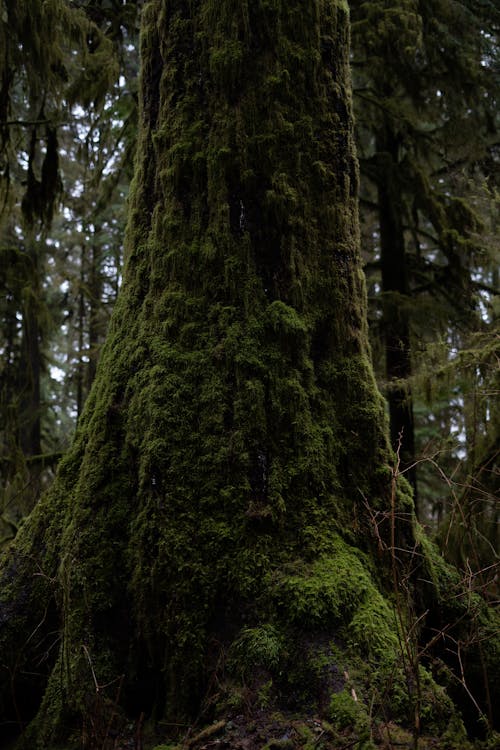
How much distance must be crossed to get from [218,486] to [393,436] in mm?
5894

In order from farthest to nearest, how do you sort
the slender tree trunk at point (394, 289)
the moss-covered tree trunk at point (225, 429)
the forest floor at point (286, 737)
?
the slender tree trunk at point (394, 289) → the moss-covered tree trunk at point (225, 429) → the forest floor at point (286, 737)

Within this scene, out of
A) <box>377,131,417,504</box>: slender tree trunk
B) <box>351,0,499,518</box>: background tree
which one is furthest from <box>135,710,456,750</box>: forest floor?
<box>377,131,417,504</box>: slender tree trunk

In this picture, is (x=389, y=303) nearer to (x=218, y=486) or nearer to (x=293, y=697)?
(x=218, y=486)

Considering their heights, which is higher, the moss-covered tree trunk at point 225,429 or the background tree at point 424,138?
the background tree at point 424,138

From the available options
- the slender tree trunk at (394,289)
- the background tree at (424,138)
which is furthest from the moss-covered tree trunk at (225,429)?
the slender tree trunk at (394,289)

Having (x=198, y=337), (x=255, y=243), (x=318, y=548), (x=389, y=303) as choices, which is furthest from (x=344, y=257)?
(x=389, y=303)

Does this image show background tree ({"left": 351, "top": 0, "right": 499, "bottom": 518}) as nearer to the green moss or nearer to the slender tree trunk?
the slender tree trunk

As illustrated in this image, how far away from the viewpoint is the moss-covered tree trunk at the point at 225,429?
2.53 metres

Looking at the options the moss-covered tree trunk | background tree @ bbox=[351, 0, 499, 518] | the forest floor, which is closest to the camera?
the forest floor

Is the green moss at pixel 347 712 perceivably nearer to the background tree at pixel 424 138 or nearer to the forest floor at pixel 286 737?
the forest floor at pixel 286 737

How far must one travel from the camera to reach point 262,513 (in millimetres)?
2656

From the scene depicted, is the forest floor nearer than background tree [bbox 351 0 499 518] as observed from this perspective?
Yes

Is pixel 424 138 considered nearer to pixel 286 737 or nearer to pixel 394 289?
pixel 394 289

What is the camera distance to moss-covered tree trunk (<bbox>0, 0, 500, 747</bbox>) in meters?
2.53
